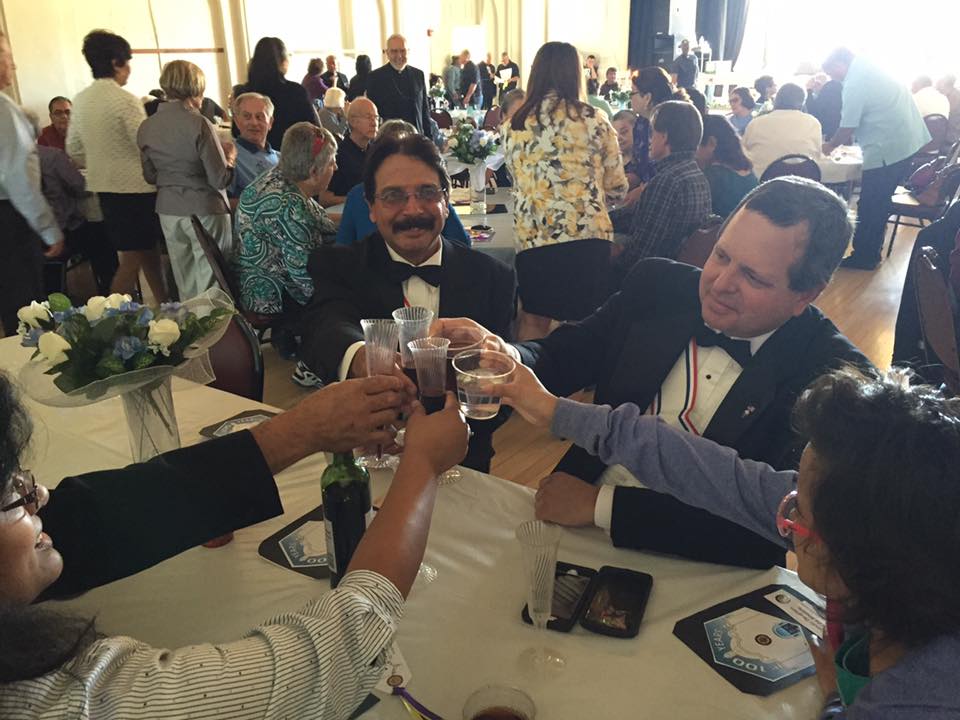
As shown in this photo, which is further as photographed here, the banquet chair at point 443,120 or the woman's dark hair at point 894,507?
the banquet chair at point 443,120

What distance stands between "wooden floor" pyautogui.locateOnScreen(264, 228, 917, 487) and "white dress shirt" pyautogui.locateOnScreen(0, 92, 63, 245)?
1.49m

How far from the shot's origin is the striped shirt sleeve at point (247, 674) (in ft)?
2.43

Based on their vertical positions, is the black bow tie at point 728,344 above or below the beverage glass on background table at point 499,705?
above

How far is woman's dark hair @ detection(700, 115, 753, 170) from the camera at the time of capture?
4.75 metres

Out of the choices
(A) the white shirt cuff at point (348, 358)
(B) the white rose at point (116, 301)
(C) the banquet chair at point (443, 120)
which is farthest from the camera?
(C) the banquet chair at point (443, 120)

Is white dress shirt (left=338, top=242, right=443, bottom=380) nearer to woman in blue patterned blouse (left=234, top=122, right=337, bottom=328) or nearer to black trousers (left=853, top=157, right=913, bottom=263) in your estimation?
woman in blue patterned blouse (left=234, top=122, right=337, bottom=328)

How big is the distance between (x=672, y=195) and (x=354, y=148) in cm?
242

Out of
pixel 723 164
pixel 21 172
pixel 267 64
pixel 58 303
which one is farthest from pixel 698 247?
pixel 267 64

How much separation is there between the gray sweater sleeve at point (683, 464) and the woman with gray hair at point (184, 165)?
3759mm

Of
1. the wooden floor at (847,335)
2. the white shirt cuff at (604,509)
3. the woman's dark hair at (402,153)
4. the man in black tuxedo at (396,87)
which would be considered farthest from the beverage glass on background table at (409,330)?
the man in black tuxedo at (396,87)

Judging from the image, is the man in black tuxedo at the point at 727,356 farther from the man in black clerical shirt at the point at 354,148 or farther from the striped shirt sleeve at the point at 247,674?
the man in black clerical shirt at the point at 354,148

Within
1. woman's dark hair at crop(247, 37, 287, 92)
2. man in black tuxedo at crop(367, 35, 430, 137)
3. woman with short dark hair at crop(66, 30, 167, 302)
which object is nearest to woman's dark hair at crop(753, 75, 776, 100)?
man in black tuxedo at crop(367, 35, 430, 137)

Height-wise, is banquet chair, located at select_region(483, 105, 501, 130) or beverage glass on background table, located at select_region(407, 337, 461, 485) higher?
beverage glass on background table, located at select_region(407, 337, 461, 485)

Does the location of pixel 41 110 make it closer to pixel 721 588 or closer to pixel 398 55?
pixel 398 55
